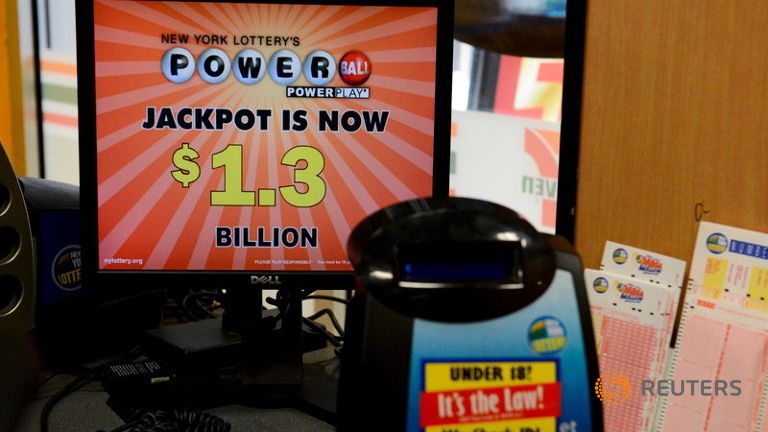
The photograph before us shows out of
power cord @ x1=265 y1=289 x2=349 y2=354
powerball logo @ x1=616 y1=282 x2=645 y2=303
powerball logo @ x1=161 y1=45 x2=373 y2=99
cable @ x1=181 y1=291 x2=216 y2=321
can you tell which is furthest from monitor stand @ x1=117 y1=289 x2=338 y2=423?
powerball logo @ x1=616 y1=282 x2=645 y2=303

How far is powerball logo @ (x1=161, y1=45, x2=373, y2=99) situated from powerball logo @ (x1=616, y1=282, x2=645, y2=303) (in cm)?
40

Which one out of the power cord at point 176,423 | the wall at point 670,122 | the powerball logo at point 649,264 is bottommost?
the power cord at point 176,423

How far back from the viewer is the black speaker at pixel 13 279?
78 cm

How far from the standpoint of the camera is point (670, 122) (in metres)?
0.83

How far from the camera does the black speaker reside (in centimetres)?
78

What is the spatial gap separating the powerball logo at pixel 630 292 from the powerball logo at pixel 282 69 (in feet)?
1.31

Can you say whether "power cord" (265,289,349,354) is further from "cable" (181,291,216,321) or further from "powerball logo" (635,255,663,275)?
"powerball logo" (635,255,663,275)

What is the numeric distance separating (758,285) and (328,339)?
0.64 metres

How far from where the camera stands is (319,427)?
0.95m

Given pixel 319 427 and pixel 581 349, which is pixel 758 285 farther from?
pixel 319 427

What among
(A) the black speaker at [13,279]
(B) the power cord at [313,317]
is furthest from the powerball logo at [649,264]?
(A) the black speaker at [13,279]

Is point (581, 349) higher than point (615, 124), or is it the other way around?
point (615, 124)

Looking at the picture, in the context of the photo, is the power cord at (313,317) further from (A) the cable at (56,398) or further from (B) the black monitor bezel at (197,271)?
(A) the cable at (56,398)

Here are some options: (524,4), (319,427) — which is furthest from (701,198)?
(524,4)
